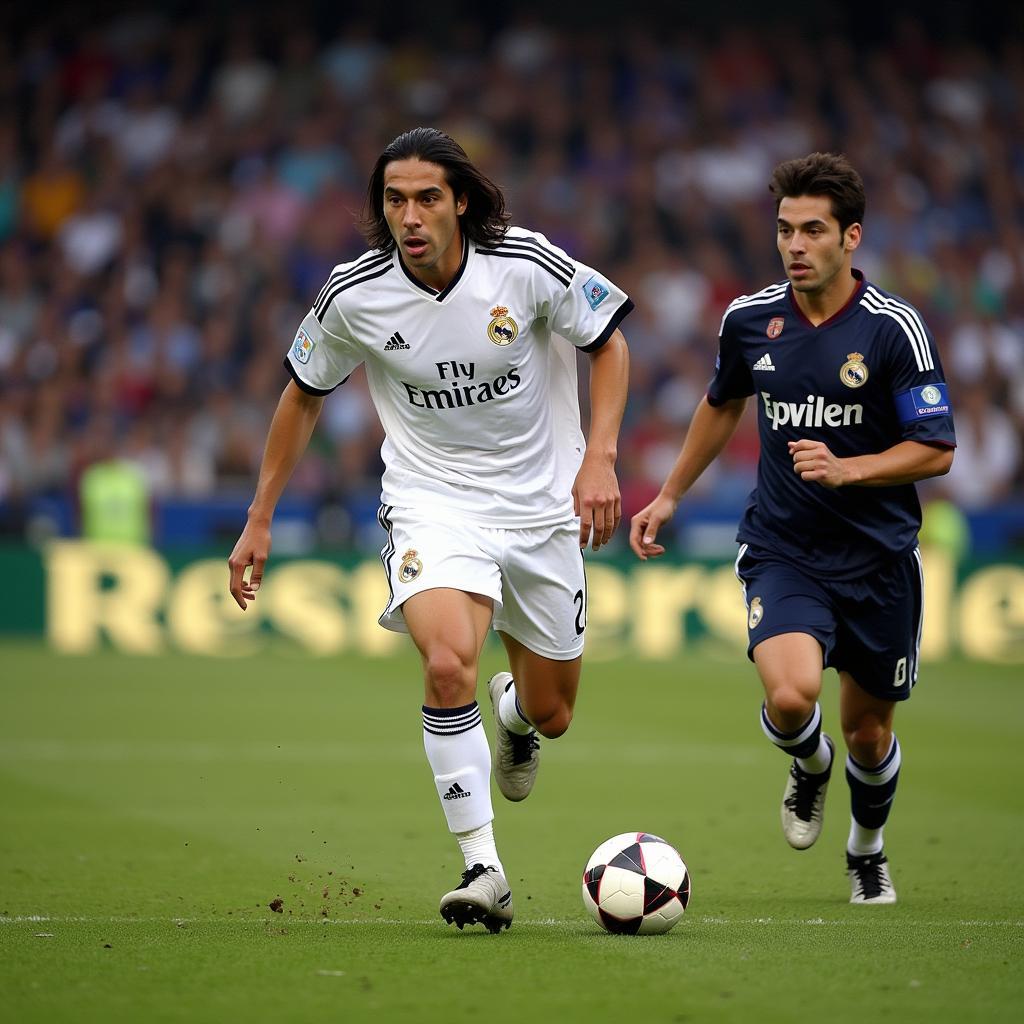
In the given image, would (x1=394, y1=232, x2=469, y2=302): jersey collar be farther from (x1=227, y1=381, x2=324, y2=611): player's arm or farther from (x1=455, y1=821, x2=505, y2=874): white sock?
(x1=455, y1=821, x2=505, y2=874): white sock

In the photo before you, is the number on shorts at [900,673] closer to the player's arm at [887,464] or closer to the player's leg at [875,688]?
the player's leg at [875,688]

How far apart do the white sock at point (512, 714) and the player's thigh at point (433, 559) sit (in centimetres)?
94

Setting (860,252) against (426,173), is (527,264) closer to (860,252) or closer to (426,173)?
(426,173)

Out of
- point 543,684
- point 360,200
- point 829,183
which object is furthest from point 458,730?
point 360,200

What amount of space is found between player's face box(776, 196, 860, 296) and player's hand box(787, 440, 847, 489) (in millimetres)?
691

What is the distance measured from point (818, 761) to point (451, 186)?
2535mm

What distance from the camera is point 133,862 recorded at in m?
7.38

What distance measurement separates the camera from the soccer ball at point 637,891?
5.64m

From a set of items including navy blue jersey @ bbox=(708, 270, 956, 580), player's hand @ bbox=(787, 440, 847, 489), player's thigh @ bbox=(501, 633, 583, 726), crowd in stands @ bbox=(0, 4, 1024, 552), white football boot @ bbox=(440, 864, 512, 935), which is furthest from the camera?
crowd in stands @ bbox=(0, 4, 1024, 552)

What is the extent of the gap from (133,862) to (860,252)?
1668 cm

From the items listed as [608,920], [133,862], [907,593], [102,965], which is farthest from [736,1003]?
[133,862]

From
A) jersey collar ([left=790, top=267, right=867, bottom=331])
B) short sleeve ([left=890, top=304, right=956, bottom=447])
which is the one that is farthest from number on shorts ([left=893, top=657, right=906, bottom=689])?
jersey collar ([left=790, top=267, right=867, bottom=331])

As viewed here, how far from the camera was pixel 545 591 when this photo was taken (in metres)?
6.30

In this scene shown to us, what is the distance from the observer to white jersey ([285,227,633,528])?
238 inches
